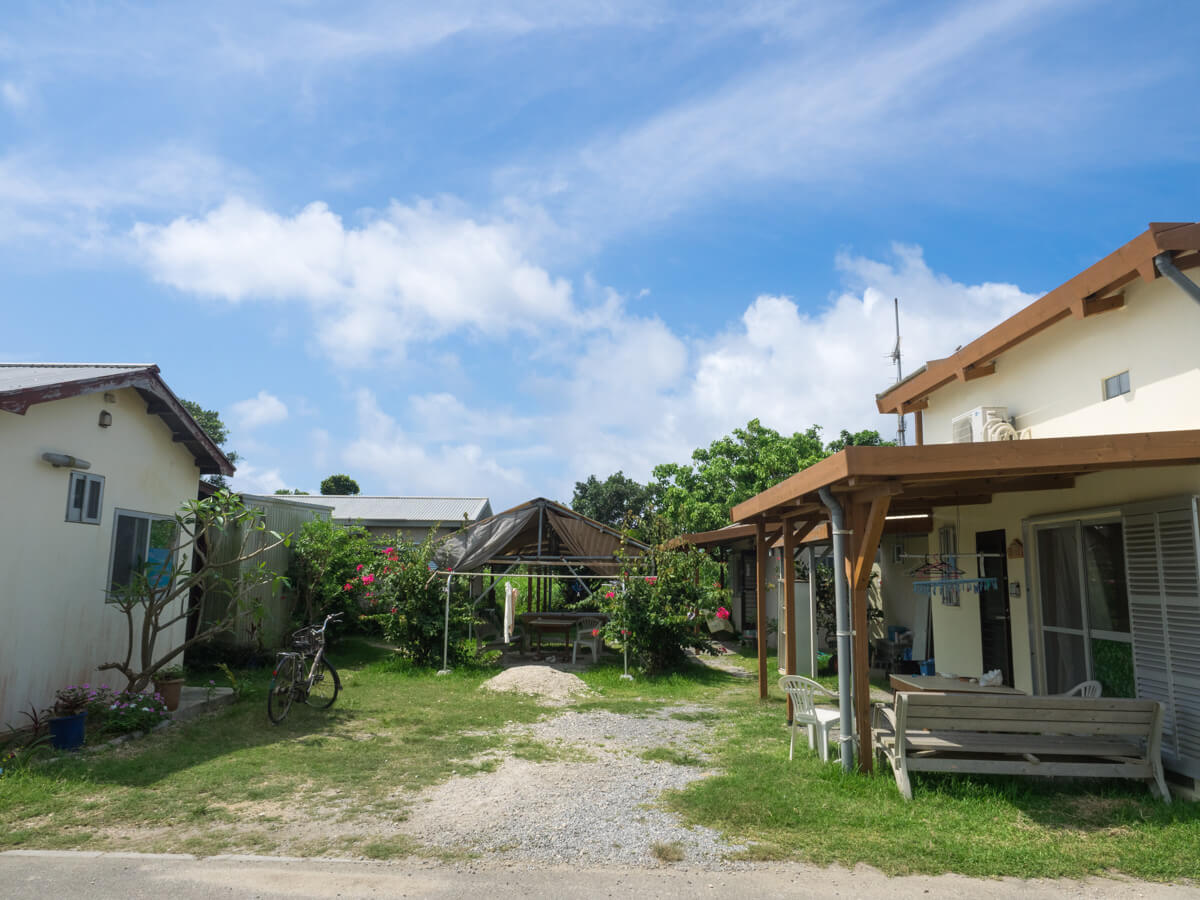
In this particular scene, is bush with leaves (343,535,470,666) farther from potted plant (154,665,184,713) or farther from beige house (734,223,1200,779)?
beige house (734,223,1200,779)

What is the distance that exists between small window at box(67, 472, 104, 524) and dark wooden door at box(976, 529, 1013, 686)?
33.5ft

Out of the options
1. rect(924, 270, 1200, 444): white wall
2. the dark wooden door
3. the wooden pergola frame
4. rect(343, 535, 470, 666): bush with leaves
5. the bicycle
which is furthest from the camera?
rect(343, 535, 470, 666): bush with leaves

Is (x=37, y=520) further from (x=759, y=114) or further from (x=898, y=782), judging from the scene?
(x=759, y=114)

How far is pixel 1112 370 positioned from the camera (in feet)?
22.8

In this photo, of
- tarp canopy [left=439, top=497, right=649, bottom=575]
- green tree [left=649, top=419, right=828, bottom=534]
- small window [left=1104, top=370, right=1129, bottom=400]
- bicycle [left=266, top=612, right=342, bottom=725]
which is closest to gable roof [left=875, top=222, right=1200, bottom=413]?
Result: small window [left=1104, top=370, right=1129, bottom=400]

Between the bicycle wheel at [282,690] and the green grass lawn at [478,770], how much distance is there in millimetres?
138

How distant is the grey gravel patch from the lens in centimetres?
488

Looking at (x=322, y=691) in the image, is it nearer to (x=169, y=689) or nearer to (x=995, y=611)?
(x=169, y=689)

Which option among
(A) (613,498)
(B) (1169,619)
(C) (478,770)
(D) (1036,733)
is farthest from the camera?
(A) (613,498)

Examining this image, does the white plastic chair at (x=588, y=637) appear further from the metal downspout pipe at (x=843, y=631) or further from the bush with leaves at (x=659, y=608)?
the metal downspout pipe at (x=843, y=631)

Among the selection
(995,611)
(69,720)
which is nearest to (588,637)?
(995,611)

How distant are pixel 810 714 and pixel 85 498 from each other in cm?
813

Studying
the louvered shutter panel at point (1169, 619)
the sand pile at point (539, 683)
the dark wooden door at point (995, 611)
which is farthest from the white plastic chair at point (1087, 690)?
the sand pile at point (539, 683)

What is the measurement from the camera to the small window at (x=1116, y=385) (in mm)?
6781
